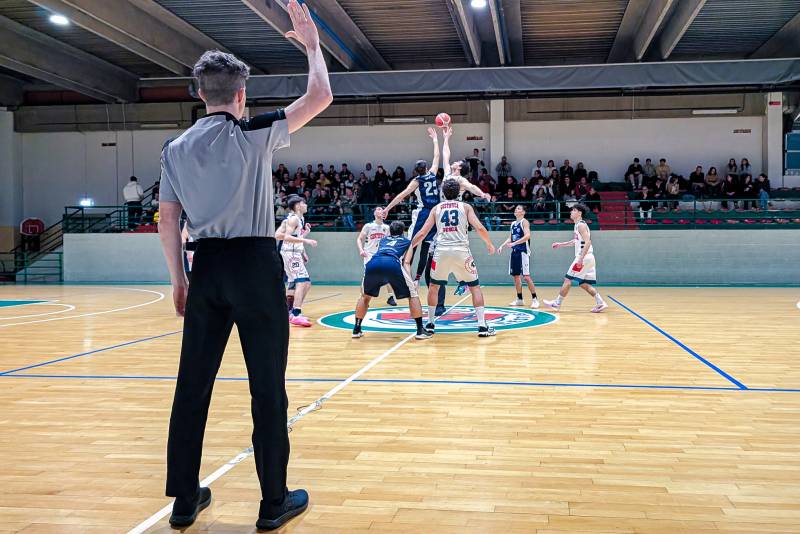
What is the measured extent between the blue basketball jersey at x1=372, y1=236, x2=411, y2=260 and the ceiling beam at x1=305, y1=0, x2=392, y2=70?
941cm

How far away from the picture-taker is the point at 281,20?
16.0 meters

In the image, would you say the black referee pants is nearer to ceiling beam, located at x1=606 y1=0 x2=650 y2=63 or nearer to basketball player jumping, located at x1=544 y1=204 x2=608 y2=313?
basketball player jumping, located at x1=544 y1=204 x2=608 y2=313

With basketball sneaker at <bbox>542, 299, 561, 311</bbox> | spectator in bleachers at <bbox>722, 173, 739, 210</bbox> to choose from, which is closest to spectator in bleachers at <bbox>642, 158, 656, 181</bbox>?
spectator in bleachers at <bbox>722, 173, 739, 210</bbox>

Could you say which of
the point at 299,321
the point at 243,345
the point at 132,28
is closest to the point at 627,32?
the point at 132,28

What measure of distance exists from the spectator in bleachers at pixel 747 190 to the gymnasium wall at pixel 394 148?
1883mm

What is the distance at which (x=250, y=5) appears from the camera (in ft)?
46.5

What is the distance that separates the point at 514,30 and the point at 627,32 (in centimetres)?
309

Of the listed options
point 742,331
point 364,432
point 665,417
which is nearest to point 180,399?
point 364,432

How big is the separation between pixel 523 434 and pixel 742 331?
19.2 feet

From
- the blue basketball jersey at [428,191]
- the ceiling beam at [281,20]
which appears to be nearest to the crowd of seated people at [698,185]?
the ceiling beam at [281,20]

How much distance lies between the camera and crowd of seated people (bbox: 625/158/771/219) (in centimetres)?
1909

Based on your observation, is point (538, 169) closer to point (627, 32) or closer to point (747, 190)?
point (627, 32)

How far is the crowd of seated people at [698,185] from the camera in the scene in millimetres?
19094

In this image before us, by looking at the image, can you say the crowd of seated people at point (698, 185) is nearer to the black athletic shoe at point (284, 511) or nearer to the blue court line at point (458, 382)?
the blue court line at point (458, 382)
